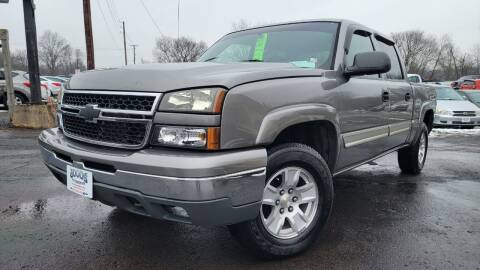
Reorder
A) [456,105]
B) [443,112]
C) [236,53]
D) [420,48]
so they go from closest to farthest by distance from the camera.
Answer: [236,53], [443,112], [456,105], [420,48]

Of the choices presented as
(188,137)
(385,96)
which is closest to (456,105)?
(385,96)

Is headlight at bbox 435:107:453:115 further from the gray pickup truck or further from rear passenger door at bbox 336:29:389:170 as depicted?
the gray pickup truck

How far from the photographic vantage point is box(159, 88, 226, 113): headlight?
212cm

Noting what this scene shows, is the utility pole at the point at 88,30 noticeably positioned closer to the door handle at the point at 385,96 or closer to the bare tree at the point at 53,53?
the door handle at the point at 385,96

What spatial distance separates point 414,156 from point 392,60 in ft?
4.83

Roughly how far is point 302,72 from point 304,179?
30.2 inches

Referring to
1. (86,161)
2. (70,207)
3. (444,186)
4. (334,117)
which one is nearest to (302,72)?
(334,117)

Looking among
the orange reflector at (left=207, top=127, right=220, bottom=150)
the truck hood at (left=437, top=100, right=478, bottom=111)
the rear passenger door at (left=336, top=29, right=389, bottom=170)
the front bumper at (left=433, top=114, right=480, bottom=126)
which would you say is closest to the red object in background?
the truck hood at (left=437, top=100, right=478, bottom=111)

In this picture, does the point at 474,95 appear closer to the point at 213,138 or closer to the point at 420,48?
the point at 213,138

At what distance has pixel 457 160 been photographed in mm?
6785

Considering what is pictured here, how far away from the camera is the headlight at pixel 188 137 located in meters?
2.09

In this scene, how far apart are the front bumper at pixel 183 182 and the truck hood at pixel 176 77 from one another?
0.39 meters

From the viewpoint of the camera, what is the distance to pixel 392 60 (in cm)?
466

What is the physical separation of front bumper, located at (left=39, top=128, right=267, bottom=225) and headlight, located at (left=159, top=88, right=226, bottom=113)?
246 mm
